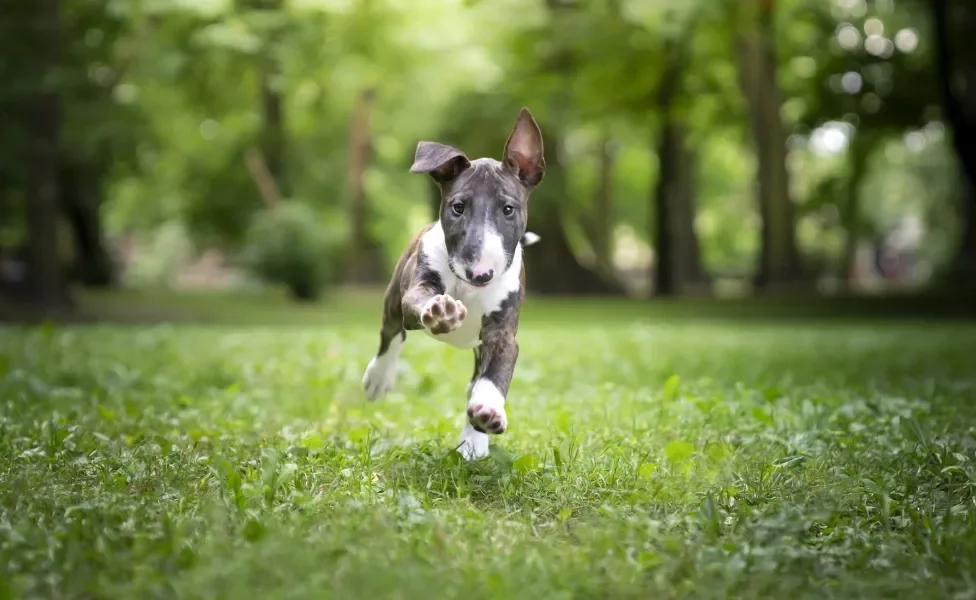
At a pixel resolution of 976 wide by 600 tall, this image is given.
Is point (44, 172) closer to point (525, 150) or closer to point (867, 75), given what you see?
point (525, 150)

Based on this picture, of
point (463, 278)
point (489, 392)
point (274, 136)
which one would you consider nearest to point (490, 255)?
point (463, 278)

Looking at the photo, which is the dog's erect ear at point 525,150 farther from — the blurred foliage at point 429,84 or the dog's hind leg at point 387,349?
the blurred foliage at point 429,84

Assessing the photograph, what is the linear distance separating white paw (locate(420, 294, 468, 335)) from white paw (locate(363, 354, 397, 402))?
1557 mm

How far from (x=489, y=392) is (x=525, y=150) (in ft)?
3.90

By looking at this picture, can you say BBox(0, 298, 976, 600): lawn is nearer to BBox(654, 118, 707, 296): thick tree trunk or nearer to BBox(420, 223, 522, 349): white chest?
BBox(420, 223, 522, 349): white chest

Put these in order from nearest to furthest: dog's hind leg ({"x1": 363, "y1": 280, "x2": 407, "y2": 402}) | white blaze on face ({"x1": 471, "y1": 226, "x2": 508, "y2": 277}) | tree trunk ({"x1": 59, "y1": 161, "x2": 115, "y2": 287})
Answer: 1. white blaze on face ({"x1": 471, "y1": 226, "x2": 508, "y2": 277})
2. dog's hind leg ({"x1": 363, "y1": 280, "x2": 407, "y2": 402})
3. tree trunk ({"x1": 59, "y1": 161, "x2": 115, "y2": 287})

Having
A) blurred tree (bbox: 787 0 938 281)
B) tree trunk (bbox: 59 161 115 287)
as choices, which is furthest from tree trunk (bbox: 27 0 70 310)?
blurred tree (bbox: 787 0 938 281)

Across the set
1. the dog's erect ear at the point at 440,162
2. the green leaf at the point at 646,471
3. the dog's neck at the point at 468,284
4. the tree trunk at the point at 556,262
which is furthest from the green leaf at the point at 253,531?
the tree trunk at the point at 556,262

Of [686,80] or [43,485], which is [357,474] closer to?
[43,485]

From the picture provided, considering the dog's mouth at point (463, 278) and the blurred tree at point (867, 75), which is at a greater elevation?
the blurred tree at point (867, 75)

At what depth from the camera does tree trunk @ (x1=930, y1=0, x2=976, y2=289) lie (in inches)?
750

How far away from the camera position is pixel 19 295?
66.7 ft

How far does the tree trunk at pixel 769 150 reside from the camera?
26109 millimetres

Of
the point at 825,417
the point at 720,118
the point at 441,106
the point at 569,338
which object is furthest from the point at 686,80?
the point at 825,417
